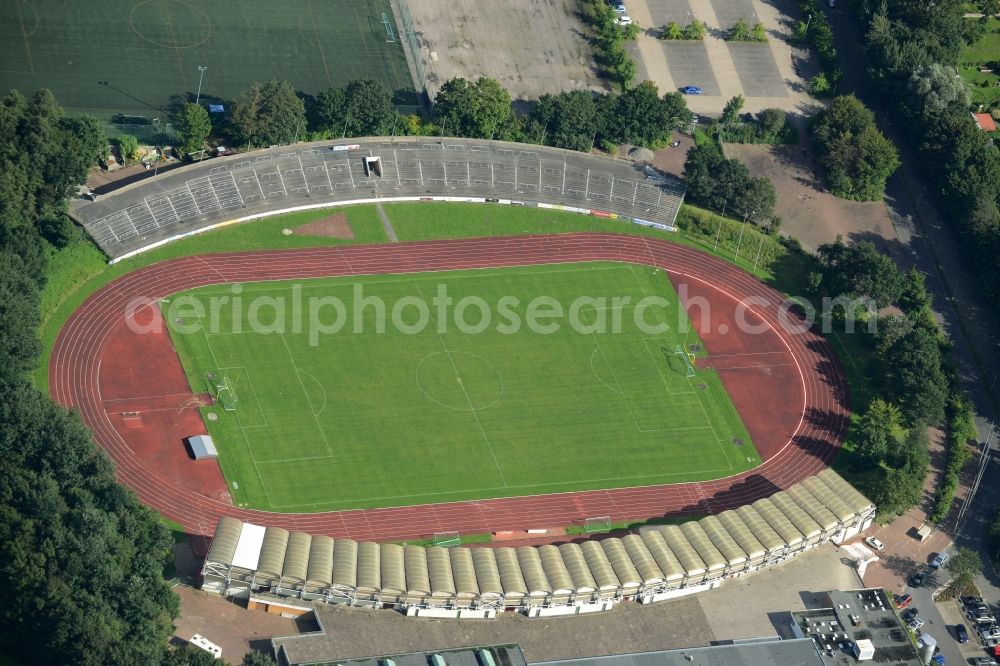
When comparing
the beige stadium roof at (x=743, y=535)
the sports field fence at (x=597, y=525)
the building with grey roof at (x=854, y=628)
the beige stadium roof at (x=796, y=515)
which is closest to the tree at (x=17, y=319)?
the sports field fence at (x=597, y=525)

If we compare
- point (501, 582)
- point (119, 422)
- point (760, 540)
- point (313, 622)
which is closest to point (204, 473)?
point (119, 422)

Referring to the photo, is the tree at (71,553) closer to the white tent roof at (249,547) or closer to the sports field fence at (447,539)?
the white tent roof at (249,547)

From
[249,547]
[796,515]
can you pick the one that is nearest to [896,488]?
[796,515]

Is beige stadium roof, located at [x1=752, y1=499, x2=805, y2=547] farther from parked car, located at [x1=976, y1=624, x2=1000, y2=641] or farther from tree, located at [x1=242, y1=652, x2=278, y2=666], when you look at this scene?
tree, located at [x1=242, y1=652, x2=278, y2=666]

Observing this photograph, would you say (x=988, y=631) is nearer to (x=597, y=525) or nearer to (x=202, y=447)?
(x=597, y=525)

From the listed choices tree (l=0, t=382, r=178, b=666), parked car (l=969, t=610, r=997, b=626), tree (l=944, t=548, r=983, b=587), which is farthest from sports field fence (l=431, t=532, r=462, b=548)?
parked car (l=969, t=610, r=997, b=626)

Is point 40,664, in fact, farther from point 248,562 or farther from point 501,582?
point 501,582
